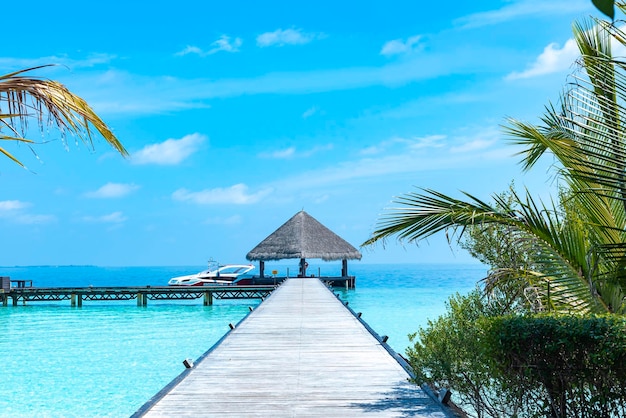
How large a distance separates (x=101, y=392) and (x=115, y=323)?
9.95 metres

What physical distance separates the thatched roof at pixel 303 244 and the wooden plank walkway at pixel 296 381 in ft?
67.6

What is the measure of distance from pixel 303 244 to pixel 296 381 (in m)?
24.1

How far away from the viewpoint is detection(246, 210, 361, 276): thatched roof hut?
1141 inches

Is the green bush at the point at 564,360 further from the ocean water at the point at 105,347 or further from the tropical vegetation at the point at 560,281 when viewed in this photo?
the ocean water at the point at 105,347

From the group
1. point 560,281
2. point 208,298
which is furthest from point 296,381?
point 208,298

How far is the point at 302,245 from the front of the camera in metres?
29.1

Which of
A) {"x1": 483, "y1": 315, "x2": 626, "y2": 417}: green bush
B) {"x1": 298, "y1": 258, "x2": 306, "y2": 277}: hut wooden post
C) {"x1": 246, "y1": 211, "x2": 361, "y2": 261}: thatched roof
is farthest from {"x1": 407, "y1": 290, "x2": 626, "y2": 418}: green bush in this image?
{"x1": 246, "y1": 211, "x2": 361, "y2": 261}: thatched roof

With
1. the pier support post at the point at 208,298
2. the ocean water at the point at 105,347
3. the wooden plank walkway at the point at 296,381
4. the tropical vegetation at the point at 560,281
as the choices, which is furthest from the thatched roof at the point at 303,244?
the tropical vegetation at the point at 560,281

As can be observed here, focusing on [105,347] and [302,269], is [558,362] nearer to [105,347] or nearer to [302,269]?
[105,347]

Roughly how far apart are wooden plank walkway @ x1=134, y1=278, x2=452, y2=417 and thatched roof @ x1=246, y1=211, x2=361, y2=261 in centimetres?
2060

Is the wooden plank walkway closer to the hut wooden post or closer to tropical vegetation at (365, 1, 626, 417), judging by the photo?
tropical vegetation at (365, 1, 626, 417)

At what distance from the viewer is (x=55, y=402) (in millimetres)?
9633

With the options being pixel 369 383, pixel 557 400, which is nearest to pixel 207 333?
pixel 369 383

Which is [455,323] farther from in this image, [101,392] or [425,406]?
[101,392]
